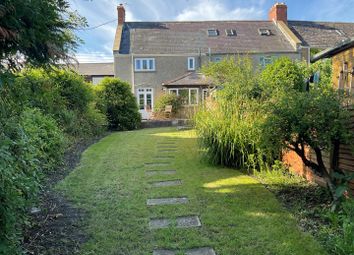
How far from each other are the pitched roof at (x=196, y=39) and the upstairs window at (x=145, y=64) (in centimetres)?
62

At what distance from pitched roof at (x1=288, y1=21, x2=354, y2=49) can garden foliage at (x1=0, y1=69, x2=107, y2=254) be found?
20709 mm

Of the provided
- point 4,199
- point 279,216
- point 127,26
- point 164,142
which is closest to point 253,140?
point 279,216

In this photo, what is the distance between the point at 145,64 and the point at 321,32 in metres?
15.4

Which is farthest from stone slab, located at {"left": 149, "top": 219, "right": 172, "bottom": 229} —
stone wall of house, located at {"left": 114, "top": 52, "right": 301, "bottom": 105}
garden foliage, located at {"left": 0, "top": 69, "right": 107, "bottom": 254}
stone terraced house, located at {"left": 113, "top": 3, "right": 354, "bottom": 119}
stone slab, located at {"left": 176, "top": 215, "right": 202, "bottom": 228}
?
stone wall of house, located at {"left": 114, "top": 52, "right": 301, "bottom": 105}

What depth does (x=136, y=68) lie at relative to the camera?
2730 centimetres

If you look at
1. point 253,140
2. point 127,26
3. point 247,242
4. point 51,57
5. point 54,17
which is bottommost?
point 247,242

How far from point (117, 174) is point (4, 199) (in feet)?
13.5

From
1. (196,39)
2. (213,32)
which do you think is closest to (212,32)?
(213,32)

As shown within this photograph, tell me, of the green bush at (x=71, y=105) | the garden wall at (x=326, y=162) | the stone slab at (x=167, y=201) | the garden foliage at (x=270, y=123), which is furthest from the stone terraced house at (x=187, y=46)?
the stone slab at (x=167, y=201)

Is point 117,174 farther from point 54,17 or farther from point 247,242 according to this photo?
point 54,17

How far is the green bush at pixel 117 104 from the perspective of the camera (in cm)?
1712

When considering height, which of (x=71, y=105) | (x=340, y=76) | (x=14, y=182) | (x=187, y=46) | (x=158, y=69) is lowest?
(x=14, y=182)

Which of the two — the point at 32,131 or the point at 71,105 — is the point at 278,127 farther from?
the point at 71,105

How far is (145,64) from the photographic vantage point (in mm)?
27438
